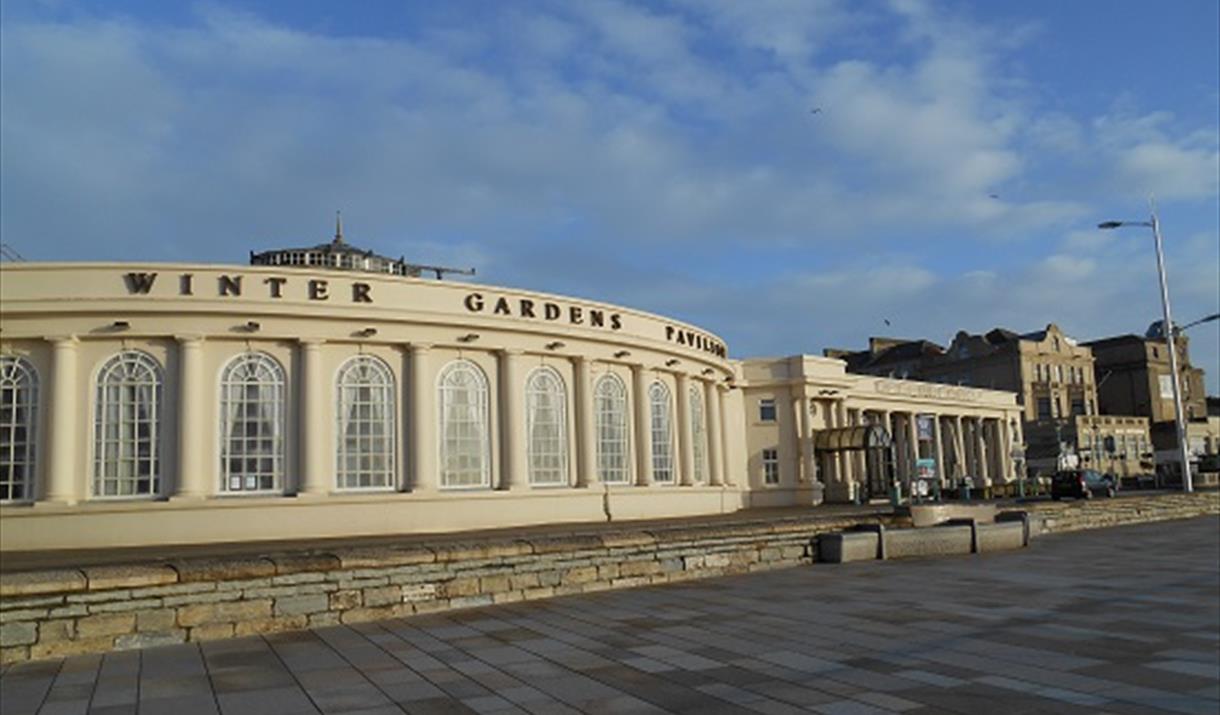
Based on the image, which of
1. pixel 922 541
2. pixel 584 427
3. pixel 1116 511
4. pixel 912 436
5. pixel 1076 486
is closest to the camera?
pixel 922 541

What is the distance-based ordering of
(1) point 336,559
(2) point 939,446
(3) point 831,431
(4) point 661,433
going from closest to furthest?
(1) point 336,559 < (4) point 661,433 < (3) point 831,431 < (2) point 939,446

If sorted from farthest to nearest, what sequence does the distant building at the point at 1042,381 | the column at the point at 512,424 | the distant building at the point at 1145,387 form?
1. the distant building at the point at 1145,387
2. the distant building at the point at 1042,381
3. the column at the point at 512,424

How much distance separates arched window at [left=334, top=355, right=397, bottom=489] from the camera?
25156 mm

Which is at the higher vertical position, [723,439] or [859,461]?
[723,439]

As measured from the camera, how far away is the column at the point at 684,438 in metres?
34.2

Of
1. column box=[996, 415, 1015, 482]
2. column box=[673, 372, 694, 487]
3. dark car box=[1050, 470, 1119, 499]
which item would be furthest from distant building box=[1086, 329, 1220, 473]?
column box=[673, 372, 694, 487]

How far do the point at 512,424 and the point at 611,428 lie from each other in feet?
15.0

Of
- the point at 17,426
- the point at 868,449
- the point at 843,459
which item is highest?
the point at 17,426

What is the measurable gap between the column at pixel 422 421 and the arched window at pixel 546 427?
10.8 feet

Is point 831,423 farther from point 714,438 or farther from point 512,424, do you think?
point 512,424

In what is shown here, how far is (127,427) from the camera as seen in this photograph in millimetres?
23328

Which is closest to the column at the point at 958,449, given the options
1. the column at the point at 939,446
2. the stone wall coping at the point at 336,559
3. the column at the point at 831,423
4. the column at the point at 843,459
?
the column at the point at 939,446

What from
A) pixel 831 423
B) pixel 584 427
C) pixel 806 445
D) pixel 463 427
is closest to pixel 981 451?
pixel 831 423

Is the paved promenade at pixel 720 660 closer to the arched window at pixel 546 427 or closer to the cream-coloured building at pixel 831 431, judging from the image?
the arched window at pixel 546 427
